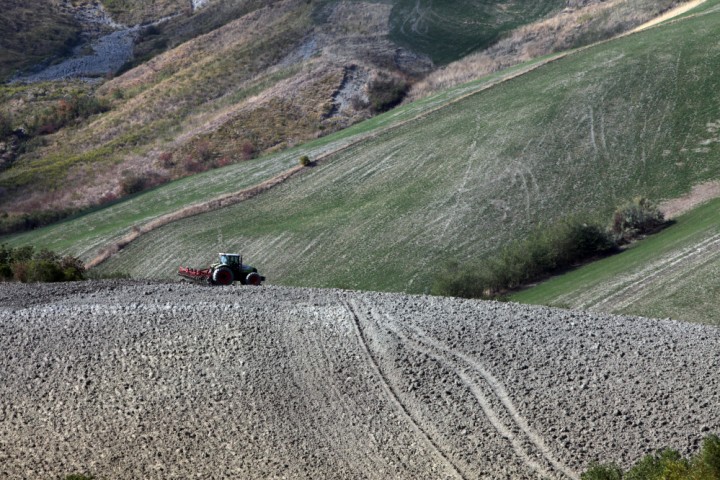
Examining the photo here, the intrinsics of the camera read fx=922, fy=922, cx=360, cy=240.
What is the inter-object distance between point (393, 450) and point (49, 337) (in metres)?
10.4

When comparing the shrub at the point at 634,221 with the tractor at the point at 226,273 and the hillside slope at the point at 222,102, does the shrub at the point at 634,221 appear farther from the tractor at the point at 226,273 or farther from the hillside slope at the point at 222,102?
the hillside slope at the point at 222,102

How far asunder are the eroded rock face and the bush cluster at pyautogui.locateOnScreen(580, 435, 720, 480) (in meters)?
1.65

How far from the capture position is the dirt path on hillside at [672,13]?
6894 cm

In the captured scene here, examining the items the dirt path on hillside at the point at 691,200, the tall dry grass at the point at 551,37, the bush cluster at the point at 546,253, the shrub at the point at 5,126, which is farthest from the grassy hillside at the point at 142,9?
the bush cluster at the point at 546,253

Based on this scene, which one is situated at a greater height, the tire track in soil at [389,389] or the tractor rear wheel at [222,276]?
the tire track in soil at [389,389]

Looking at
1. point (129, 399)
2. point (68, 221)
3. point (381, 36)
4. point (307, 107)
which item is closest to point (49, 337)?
point (129, 399)

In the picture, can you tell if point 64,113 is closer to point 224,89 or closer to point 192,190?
point 224,89

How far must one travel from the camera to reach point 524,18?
8625 centimetres

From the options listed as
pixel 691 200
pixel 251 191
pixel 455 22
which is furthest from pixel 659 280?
pixel 455 22

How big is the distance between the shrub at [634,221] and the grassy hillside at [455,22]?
135 ft

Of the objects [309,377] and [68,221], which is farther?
[68,221]

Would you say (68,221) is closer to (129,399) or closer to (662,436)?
(129,399)

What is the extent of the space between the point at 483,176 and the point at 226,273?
73.3 ft

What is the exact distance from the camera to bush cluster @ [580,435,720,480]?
43.1 ft
